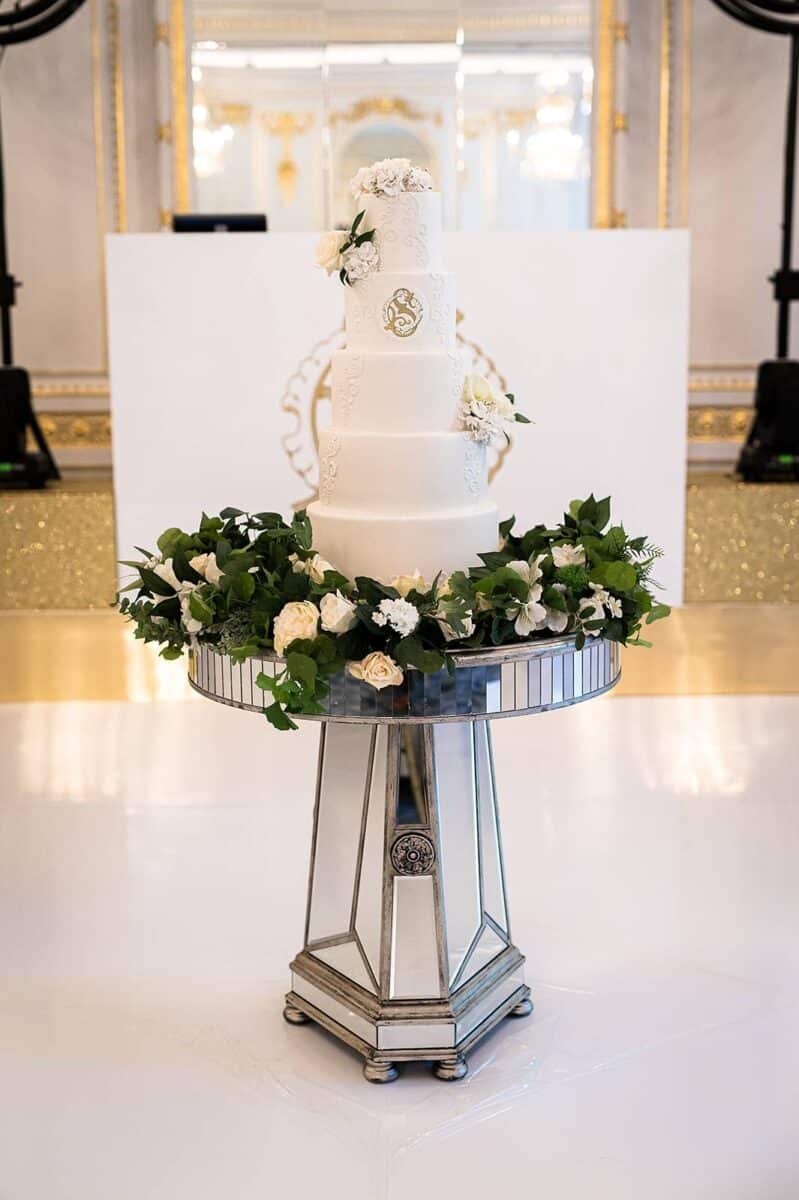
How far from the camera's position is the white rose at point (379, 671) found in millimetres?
2119

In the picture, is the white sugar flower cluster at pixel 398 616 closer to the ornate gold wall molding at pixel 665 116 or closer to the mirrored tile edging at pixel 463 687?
the mirrored tile edging at pixel 463 687

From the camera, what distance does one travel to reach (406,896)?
7.97 feet

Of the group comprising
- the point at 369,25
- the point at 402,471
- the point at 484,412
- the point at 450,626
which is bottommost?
the point at 450,626

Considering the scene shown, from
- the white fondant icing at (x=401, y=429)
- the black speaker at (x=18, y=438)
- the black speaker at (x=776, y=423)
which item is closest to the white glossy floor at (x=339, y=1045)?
the white fondant icing at (x=401, y=429)

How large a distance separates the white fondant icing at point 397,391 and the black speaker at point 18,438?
5.51 metres

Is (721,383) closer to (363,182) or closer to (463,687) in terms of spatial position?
(363,182)

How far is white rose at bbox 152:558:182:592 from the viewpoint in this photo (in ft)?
7.84

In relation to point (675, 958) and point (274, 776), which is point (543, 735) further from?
point (675, 958)

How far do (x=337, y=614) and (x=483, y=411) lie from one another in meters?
0.60

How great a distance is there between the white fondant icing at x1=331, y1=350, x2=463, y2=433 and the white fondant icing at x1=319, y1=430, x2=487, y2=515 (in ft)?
0.10

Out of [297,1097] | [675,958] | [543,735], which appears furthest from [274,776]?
[297,1097]

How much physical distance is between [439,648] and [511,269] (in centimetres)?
366

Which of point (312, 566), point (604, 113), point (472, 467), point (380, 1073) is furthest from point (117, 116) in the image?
point (380, 1073)

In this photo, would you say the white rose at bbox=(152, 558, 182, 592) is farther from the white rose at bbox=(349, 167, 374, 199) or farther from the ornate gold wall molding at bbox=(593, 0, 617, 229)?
the ornate gold wall molding at bbox=(593, 0, 617, 229)
